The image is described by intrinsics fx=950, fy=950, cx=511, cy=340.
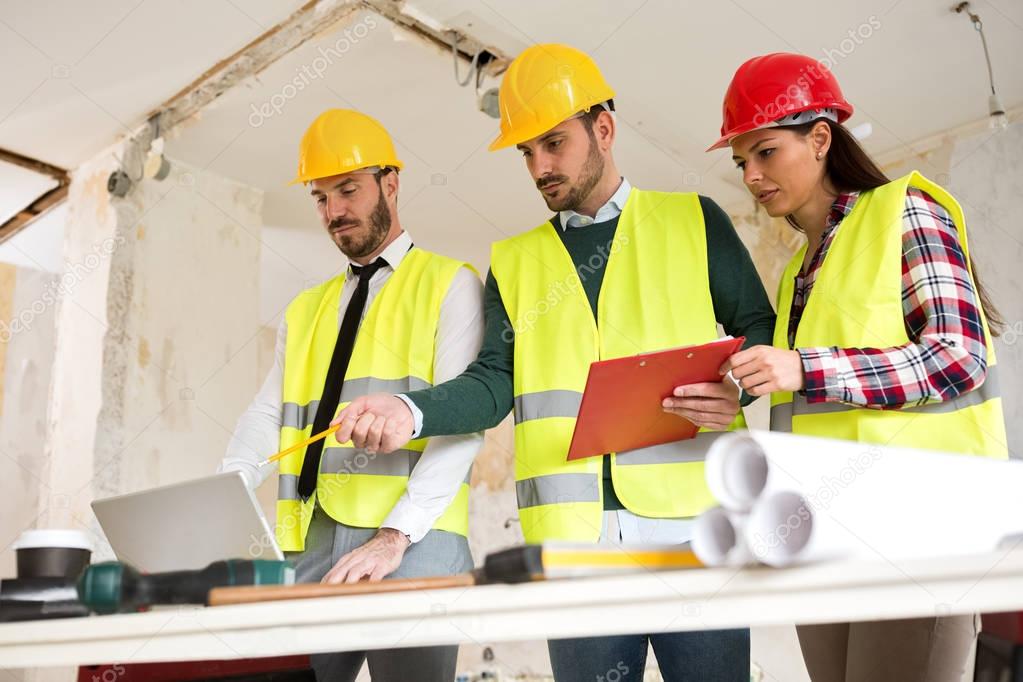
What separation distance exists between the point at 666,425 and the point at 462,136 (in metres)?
2.93

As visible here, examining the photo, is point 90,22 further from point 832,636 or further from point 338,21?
point 832,636

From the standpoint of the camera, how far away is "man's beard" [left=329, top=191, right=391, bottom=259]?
2.36 metres

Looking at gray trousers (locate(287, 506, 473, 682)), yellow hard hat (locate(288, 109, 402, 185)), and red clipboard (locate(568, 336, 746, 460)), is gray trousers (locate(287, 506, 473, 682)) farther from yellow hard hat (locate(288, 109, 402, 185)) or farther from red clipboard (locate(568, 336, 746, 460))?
yellow hard hat (locate(288, 109, 402, 185))

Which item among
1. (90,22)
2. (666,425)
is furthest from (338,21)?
(666,425)

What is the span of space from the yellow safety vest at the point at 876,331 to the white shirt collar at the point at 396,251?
39.4 inches

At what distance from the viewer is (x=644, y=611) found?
2.67 feet

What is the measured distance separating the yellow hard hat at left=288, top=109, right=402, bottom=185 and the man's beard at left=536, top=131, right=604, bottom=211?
59 cm

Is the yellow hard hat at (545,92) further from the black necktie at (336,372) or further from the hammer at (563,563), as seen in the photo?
the hammer at (563,563)

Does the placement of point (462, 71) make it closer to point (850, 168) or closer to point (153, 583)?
point (850, 168)

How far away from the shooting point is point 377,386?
2.15m

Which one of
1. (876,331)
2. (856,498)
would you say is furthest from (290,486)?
(856,498)

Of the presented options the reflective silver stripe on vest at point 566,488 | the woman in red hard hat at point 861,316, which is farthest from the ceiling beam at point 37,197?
the woman in red hard hat at point 861,316

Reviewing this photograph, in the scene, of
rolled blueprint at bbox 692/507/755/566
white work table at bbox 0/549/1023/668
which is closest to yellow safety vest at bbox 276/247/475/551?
white work table at bbox 0/549/1023/668

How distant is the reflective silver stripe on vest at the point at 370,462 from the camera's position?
2057mm
